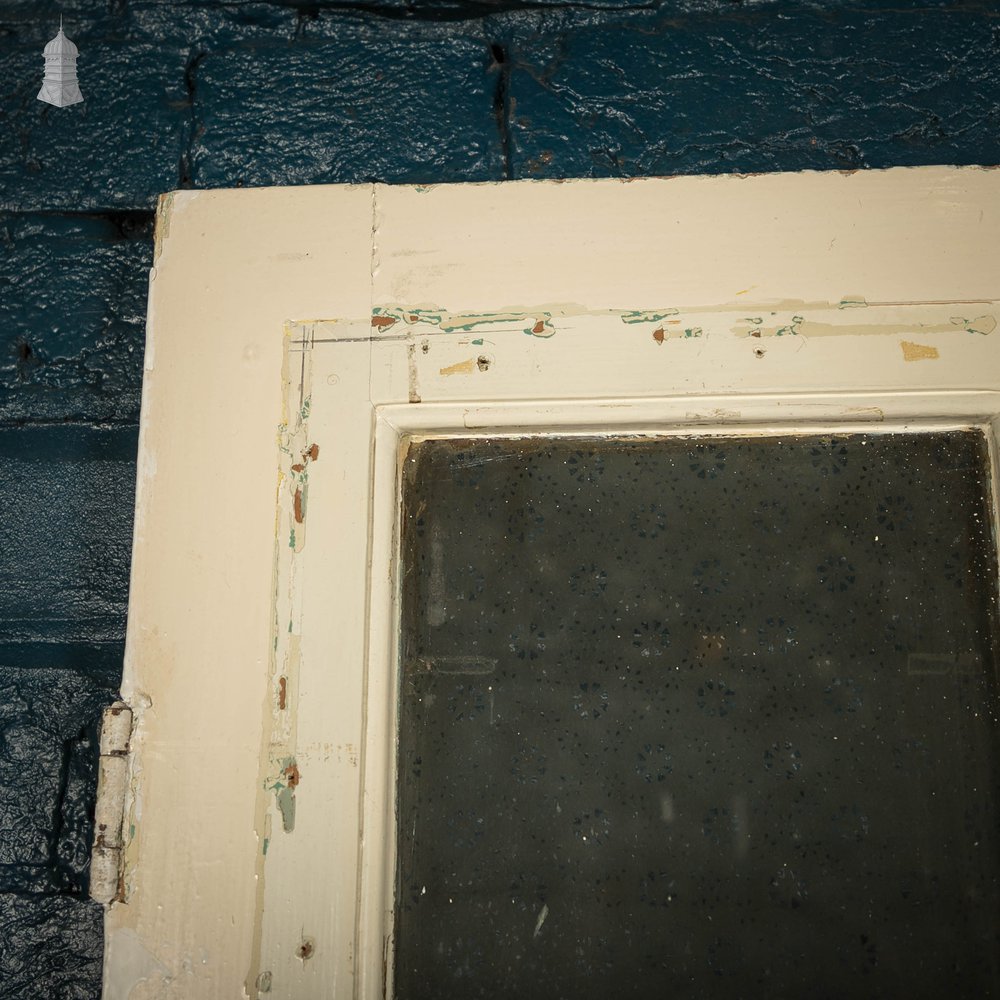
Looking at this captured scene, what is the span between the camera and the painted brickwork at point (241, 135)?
123 cm

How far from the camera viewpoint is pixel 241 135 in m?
1.30

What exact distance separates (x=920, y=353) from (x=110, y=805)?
1113mm

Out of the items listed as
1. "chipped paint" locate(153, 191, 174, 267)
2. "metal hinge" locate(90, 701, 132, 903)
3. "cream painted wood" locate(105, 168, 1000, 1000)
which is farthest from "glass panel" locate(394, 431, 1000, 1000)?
"chipped paint" locate(153, 191, 174, 267)

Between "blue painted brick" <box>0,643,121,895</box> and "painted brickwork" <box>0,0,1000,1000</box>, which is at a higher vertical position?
"painted brickwork" <box>0,0,1000,1000</box>

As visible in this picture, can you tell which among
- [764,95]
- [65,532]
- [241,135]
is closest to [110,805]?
[65,532]

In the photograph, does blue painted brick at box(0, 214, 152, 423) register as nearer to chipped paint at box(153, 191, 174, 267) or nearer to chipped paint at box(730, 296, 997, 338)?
chipped paint at box(153, 191, 174, 267)

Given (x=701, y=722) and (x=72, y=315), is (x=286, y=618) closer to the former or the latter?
(x=701, y=722)

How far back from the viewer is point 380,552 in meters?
1.02

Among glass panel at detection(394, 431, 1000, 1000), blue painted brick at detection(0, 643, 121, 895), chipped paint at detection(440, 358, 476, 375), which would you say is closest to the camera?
glass panel at detection(394, 431, 1000, 1000)

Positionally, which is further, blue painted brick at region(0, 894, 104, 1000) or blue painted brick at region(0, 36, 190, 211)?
blue painted brick at region(0, 36, 190, 211)

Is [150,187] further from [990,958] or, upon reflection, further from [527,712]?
[990,958]

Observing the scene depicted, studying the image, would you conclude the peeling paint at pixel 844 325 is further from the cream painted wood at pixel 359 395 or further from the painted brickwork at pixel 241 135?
the painted brickwork at pixel 241 135

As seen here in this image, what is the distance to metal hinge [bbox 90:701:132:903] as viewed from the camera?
3.19ft

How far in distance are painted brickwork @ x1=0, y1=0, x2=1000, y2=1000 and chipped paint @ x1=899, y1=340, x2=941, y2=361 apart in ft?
1.19
